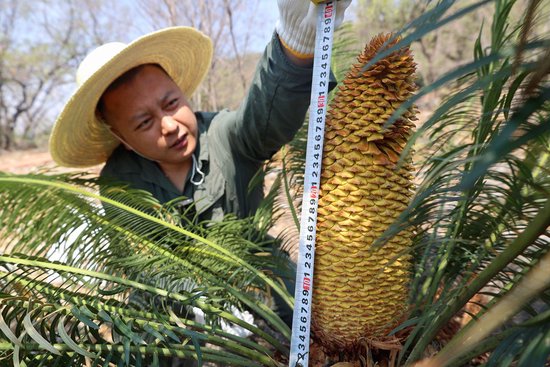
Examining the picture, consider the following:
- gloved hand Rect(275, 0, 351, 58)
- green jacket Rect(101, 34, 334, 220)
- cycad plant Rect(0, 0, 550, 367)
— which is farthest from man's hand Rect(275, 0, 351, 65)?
cycad plant Rect(0, 0, 550, 367)

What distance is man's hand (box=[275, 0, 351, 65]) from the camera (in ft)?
3.98

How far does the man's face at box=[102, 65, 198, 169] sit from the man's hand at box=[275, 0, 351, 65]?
58 cm

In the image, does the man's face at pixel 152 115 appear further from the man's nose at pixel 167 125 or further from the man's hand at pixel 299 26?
the man's hand at pixel 299 26

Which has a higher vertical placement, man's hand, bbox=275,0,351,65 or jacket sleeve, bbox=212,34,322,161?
man's hand, bbox=275,0,351,65

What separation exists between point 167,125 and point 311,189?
803 mm

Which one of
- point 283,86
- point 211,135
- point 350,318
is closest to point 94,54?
point 211,135

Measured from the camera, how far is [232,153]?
195cm

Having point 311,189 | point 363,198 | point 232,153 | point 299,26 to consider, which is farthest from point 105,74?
point 363,198

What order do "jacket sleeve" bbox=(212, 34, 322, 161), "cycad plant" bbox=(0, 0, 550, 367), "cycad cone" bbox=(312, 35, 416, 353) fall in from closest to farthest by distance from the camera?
"cycad plant" bbox=(0, 0, 550, 367)
"cycad cone" bbox=(312, 35, 416, 353)
"jacket sleeve" bbox=(212, 34, 322, 161)

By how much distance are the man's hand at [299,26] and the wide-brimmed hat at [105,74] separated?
618 millimetres

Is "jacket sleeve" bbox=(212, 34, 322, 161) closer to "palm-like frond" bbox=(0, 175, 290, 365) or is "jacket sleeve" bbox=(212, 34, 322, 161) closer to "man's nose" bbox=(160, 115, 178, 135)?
"man's nose" bbox=(160, 115, 178, 135)

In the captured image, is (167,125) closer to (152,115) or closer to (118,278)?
(152,115)

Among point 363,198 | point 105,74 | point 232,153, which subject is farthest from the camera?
point 232,153

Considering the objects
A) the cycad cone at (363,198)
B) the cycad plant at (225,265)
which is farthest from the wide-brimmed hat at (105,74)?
the cycad cone at (363,198)
